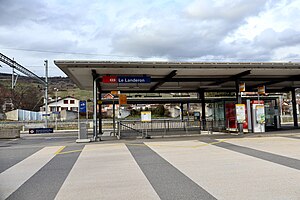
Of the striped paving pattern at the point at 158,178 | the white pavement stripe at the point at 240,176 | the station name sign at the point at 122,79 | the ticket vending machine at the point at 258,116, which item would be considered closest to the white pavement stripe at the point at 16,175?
the striped paving pattern at the point at 158,178

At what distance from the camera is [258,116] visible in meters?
Answer: 19.2

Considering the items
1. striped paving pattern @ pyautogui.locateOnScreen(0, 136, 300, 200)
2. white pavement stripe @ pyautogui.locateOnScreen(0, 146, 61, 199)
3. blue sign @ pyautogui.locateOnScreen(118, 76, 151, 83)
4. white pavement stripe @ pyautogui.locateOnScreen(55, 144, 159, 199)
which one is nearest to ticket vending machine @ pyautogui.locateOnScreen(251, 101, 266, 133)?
blue sign @ pyautogui.locateOnScreen(118, 76, 151, 83)

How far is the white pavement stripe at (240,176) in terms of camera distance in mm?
5180

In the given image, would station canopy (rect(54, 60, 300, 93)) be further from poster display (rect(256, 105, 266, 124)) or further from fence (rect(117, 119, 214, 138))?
fence (rect(117, 119, 214, 138))

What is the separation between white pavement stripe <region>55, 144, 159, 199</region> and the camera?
17.4ft

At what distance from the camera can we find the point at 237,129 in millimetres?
19297

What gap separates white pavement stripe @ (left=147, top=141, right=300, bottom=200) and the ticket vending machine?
10.8 meters

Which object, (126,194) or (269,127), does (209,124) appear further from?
(126,194)

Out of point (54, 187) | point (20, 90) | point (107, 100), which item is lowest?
point (54, 187)

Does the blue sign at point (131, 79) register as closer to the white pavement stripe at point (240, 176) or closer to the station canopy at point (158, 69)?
the station canopy at point (158, 69)

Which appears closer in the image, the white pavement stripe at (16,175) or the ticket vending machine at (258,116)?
the white pavement stripe at (16,175)

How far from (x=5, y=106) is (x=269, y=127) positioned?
72870 mm

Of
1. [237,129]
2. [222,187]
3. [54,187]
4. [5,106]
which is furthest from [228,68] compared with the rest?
[5,106]

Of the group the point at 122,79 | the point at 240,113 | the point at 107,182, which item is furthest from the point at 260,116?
the point at 107,182
